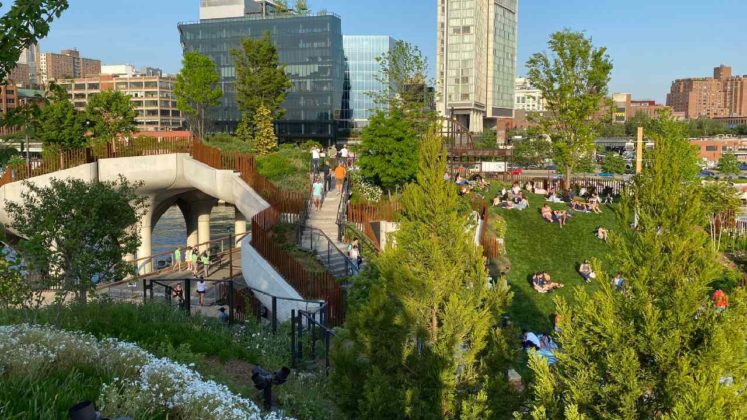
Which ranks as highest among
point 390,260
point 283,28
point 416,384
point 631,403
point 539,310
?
point 283,28

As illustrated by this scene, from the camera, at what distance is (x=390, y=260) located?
8.70 meters

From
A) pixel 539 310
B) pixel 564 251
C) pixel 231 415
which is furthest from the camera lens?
pixel 564 251

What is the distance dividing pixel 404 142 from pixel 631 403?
76.5ft

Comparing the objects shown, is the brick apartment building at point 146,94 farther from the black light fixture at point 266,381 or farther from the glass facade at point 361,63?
the black light fixture at point 266,381

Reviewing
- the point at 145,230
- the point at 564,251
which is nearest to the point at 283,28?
the point at 145,230

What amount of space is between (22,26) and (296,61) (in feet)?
334

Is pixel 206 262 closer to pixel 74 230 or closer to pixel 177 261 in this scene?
pixel 177 261

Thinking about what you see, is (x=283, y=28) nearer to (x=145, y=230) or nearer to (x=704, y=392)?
(x=145, y=230)

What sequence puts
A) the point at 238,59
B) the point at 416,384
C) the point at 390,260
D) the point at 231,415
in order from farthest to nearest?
the point at 238,59 < the point at 390,260 < the point at 416,384 < the point at 231,415

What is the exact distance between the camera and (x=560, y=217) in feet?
92.7

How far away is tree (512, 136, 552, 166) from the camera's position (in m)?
50.6

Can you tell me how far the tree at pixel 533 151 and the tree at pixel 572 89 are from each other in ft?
25.8

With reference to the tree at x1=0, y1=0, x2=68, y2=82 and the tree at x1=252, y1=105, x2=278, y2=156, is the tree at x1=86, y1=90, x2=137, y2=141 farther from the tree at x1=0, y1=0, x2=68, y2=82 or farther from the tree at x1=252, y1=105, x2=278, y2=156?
the tree at x1=0, y1=0, x2=68, y2=82

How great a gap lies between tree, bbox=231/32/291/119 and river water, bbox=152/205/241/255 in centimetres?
1015
